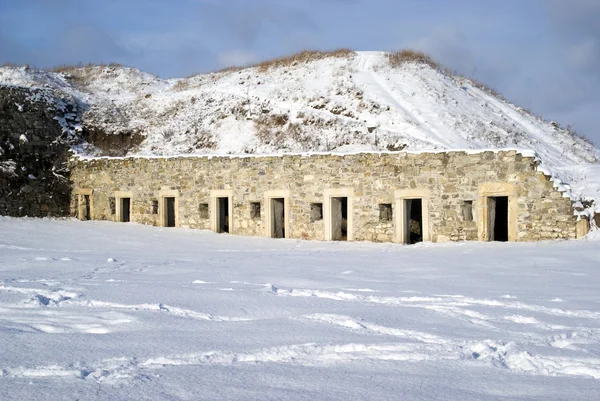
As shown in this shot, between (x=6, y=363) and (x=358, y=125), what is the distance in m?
20.9

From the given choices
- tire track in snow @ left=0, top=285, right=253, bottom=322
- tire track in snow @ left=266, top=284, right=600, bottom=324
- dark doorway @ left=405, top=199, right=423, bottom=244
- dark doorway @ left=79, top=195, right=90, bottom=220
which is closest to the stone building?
dark doorway @ left=405, top=199, right=423, bottom=244

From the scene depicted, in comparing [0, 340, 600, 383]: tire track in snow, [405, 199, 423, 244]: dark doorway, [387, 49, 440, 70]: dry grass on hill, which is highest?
[387, 49, 440, 70]: dry grass on hill

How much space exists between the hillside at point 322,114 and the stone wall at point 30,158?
1.49 metres

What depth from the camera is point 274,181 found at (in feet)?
55.9

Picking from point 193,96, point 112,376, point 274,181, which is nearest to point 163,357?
point 112,376

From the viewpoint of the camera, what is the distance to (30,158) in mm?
22312

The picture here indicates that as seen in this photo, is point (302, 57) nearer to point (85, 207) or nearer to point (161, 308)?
point (85, 207)

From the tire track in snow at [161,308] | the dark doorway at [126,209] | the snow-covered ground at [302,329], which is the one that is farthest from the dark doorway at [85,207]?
the tire track in snow at [161,308]

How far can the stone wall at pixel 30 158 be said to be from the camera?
21.5m

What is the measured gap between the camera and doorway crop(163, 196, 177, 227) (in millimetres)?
19516

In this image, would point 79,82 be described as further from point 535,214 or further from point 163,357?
point 163,357

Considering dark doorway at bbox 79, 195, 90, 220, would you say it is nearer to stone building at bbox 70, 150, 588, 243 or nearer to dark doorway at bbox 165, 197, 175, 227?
stone building at bbox 70, 150, 588, 243

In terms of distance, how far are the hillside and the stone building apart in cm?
474

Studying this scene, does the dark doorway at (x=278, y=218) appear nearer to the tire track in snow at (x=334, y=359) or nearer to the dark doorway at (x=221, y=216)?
the dark doorway at (x=221, y=216)
